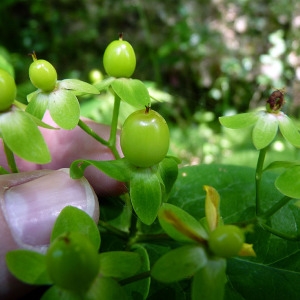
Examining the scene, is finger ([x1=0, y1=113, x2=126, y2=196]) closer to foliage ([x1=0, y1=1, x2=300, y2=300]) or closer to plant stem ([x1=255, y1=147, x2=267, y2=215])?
foliage ([x1=0, y1=1, x2=300, y2=300])

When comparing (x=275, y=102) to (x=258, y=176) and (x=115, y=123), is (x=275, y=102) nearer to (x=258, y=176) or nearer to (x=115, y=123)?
(x=258, y=176)

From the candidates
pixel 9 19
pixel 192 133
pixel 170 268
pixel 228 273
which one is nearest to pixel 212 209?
pixel 170 268

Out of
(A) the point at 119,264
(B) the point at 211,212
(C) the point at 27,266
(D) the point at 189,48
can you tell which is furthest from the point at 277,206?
(D) the point at 189,48

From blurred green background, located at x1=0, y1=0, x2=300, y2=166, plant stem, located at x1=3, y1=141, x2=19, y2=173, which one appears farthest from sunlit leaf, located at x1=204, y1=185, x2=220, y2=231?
blurred green background, located at x1=0, y1=0, x2=300, y2=166

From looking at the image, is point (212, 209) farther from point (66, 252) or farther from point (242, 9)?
point (242, 9)

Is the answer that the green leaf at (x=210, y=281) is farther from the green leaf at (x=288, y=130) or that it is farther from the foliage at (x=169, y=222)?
the green leaf at (x=288, y=130)

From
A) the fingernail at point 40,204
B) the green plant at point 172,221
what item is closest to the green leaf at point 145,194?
the green plant at point 172,221

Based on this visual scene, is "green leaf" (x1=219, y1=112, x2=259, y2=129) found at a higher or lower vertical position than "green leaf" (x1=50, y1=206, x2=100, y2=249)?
higher
